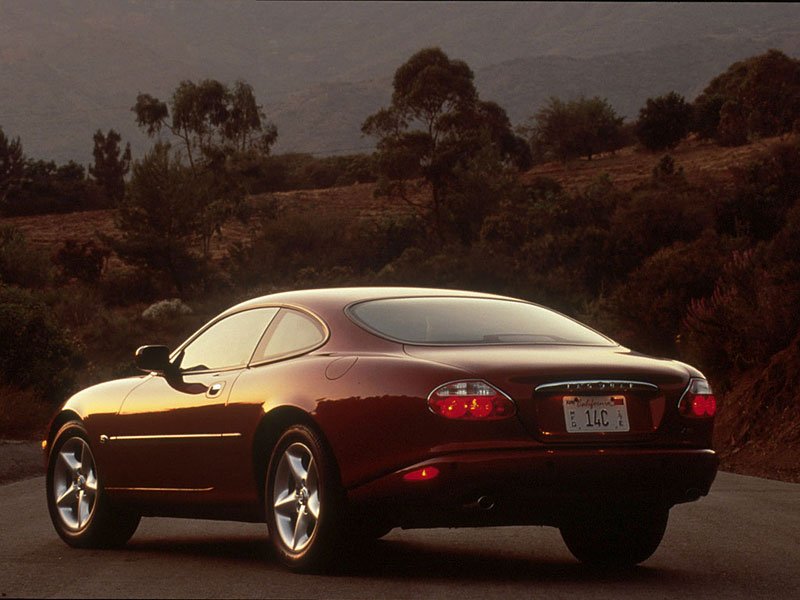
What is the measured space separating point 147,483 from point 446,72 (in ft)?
194

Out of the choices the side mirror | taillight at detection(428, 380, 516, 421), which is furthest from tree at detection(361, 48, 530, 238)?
taillight at detection(428, 380, 516, 421)

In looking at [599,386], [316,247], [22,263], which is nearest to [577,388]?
[599,386]

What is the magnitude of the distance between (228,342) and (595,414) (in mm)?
2514

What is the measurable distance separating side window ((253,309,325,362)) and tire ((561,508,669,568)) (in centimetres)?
172

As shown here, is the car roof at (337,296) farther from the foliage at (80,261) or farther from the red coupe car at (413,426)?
the foliage at (80,261)

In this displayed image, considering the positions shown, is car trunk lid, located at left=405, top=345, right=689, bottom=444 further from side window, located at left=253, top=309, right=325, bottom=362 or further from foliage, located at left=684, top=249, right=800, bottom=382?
foliage, located at left=684, top=249, right=800, bottom=382

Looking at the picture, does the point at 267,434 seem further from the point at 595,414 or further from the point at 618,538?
the point at 618,538

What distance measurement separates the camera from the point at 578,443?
782cm

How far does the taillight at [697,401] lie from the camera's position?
8.23 m

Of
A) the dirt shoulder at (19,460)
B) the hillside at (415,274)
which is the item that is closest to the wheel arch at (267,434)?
the dirt shoulder at (19,460)

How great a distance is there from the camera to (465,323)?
8688 millimetres

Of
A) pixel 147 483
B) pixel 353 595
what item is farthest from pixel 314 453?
pixel 147 483

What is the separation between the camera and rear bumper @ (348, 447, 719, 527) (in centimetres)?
764

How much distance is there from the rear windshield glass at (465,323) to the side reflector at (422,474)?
86 centimetres
